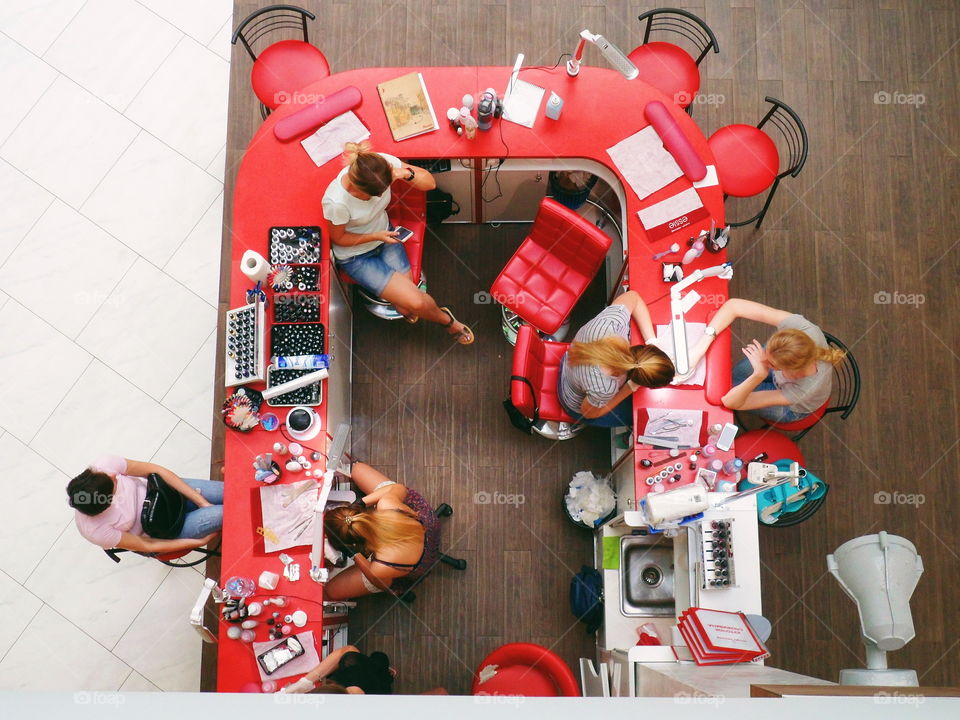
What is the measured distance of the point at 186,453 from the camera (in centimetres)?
428

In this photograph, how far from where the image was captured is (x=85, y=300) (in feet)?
14.7

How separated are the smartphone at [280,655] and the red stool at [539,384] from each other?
1.57 meters

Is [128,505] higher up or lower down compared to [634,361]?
lower down

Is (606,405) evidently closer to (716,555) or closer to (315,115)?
(716,555)

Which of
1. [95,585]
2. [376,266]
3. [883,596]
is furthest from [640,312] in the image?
[95,585]

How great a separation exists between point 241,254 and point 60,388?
182 centimetres

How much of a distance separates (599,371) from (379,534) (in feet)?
4.30

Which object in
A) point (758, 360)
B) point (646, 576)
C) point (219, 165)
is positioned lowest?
point (646, 576)

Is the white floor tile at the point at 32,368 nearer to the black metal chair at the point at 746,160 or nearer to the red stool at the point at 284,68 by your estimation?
the red stool at the point at 284,68

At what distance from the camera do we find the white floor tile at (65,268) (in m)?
4.47

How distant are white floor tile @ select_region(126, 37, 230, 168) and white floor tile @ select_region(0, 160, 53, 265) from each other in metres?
0.82

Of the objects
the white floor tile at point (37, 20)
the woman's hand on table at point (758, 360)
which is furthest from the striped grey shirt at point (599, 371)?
the white floor tile at point (37, 20)

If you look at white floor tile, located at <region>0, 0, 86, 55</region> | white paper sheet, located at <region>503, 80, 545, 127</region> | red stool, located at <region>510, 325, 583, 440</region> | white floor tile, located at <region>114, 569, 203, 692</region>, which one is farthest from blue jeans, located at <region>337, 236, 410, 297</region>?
white floor tile, located at <region>0, 0, 86, 55</region>

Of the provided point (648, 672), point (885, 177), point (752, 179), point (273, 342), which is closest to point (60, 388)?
point (273, 342)
